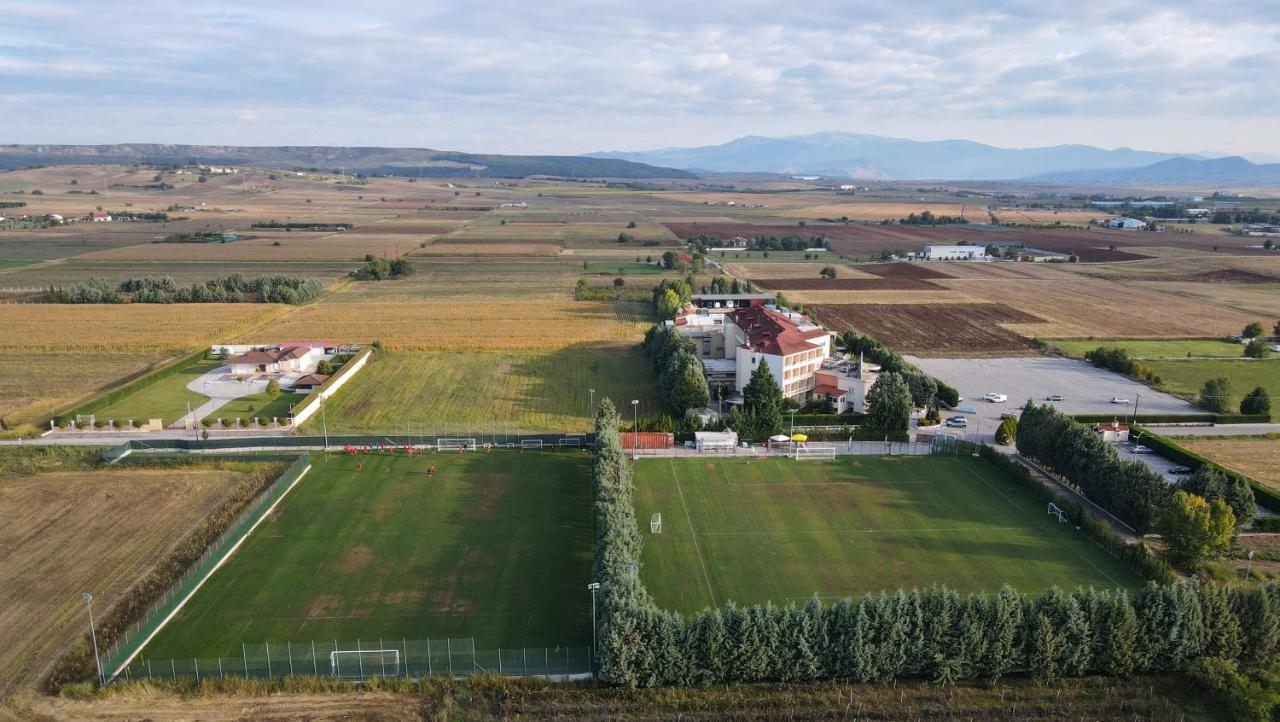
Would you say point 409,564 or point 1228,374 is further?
point 1228,374

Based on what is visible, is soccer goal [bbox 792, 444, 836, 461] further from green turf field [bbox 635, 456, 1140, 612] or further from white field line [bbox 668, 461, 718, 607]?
white field line [bbox 668, 461, 718, 607]

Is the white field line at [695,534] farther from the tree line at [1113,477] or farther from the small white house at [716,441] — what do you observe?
the tree line at [1113,477]

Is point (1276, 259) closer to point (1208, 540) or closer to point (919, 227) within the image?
point (919, 227)

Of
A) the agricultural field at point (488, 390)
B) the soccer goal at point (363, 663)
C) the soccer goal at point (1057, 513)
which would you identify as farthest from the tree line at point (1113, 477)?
the soccer goal at point (363, 663)

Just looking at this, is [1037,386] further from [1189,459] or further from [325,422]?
[325,422]

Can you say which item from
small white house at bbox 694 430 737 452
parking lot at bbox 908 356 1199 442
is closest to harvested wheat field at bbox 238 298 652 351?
small white house at bbox 694 430 737 452

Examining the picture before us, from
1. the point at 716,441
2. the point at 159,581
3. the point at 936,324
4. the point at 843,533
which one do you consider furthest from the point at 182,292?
the point at 843,533

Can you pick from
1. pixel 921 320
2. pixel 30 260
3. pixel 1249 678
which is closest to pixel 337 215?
pixel 30 260
